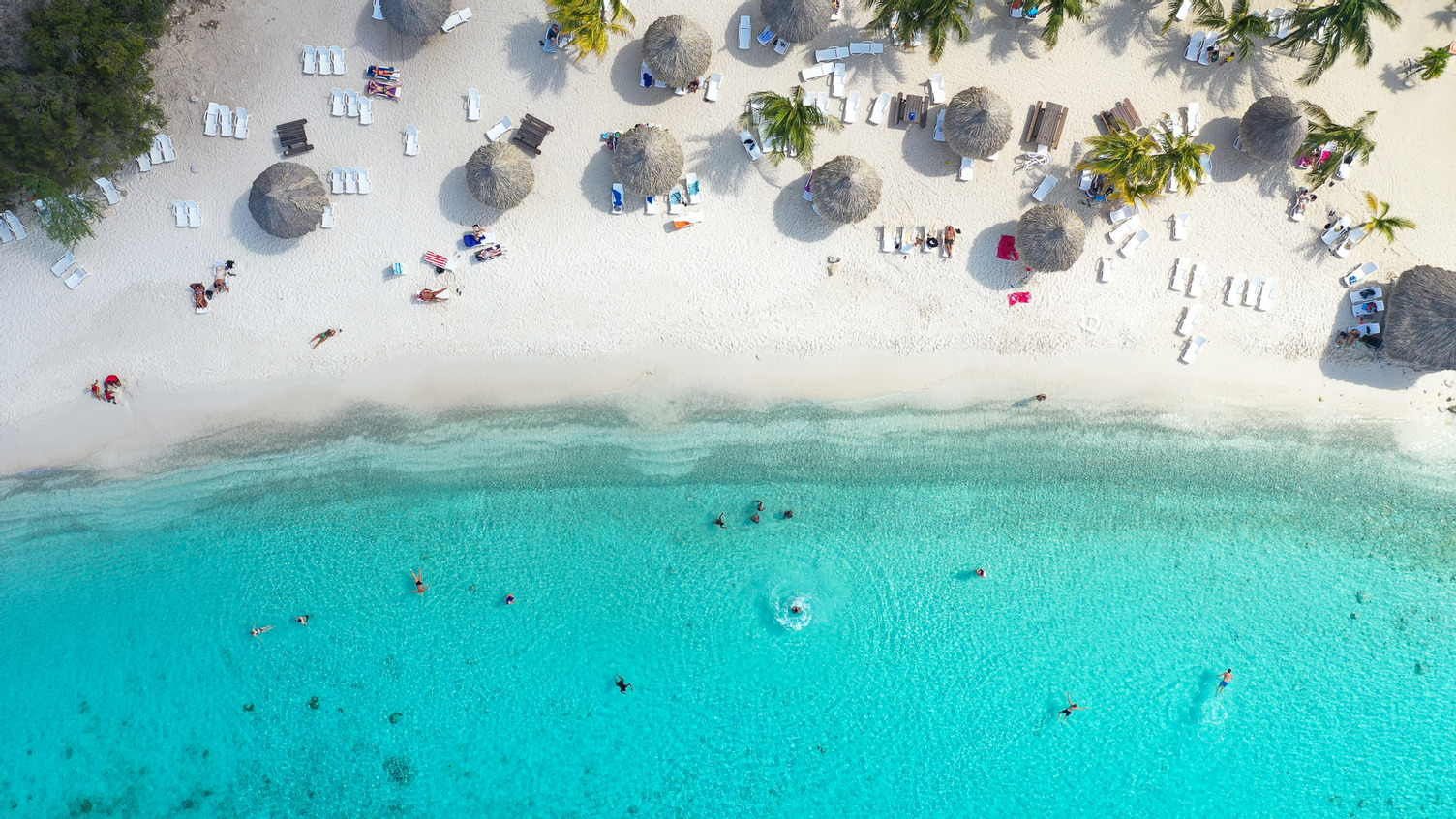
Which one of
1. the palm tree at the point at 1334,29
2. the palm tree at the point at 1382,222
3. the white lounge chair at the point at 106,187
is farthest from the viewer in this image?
the white lounge chair at the point at 106,187

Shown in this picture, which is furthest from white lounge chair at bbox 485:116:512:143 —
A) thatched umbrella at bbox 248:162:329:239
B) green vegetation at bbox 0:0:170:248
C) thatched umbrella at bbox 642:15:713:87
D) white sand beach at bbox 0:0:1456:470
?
green vegetation at bbox 0:0:170:248

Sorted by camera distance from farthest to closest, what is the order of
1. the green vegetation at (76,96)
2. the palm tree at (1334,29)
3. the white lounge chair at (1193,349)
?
1. the white lounge chair at (1193,349)
2. the palm tree at (1334,29)
3. the green vegetation at (76,96)

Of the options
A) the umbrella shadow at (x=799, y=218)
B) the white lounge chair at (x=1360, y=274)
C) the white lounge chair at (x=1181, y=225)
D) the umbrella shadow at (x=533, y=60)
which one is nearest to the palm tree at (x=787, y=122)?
the umbrella shadow at (x=799, y=218)

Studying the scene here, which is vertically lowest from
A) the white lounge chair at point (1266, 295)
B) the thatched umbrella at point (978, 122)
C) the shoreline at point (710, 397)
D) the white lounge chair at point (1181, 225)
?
the shoreline at point (710, 397)

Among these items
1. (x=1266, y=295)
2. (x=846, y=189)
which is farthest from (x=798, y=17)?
(x=1266, y=295)

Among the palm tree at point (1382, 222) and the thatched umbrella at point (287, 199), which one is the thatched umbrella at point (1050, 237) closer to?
the palm tree at point (1382, 222)

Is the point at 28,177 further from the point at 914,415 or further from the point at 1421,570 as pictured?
the point at 1421,570
